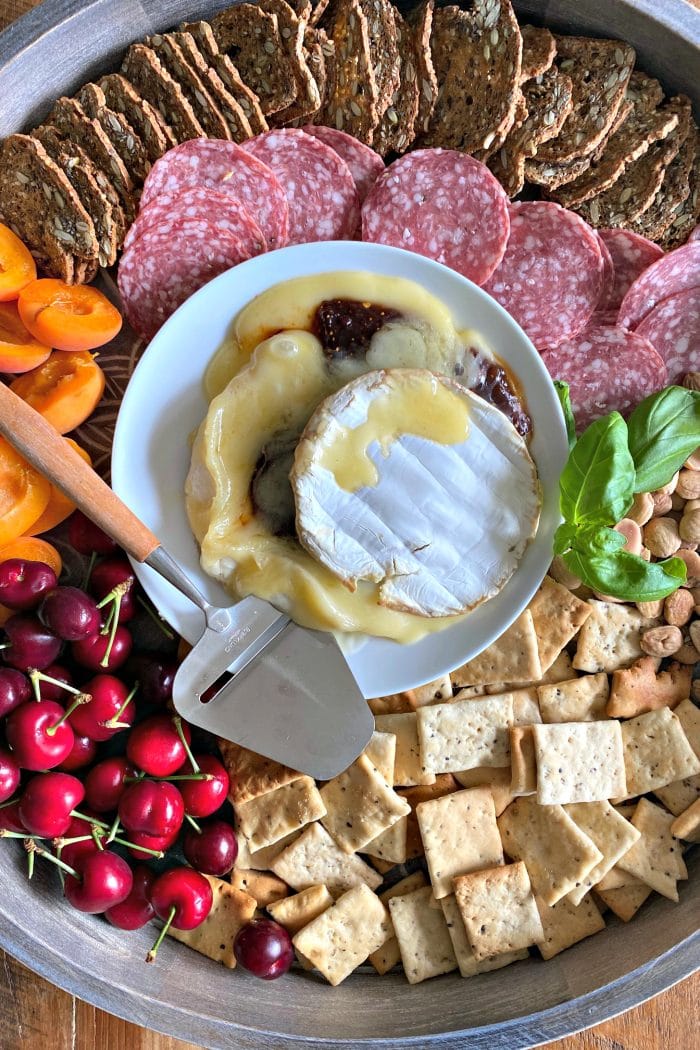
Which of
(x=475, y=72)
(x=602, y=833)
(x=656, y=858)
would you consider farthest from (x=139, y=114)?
(x=656, y=858)

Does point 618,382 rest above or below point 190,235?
below

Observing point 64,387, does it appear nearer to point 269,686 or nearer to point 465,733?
point 269,686

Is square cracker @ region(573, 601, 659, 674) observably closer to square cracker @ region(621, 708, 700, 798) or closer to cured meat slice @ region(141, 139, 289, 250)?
square cracker @ region(621, 708, 700, 798)

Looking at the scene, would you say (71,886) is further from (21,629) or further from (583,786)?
(583,786)

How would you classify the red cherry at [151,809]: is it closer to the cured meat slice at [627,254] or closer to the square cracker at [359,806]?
the square cracker at [359,806]

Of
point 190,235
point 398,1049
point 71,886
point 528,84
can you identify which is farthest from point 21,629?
point 528,84

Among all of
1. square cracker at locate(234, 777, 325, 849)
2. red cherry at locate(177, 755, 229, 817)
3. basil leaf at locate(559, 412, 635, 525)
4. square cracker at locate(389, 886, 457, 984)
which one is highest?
basil leaf at locate(559, 412, 635, 525)

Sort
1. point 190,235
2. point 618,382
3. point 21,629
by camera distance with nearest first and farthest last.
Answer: point 21,629 → point 190,235 → point 618,382

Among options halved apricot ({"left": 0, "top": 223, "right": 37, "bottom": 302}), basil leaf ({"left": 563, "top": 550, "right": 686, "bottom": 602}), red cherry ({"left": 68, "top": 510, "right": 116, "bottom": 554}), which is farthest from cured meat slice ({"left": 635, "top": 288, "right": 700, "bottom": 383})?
halved apricot ({"left": 0, "top": 223, "right": 37, "bottom": 302})
